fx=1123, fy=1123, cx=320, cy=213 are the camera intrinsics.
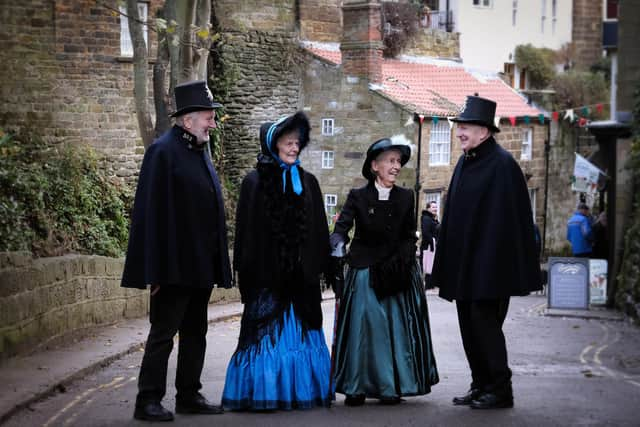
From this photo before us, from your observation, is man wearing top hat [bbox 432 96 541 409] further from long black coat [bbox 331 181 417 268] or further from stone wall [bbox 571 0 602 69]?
stone wall [bbox 571 0 602 69]

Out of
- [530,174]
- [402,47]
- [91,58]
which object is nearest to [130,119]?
[91,58]

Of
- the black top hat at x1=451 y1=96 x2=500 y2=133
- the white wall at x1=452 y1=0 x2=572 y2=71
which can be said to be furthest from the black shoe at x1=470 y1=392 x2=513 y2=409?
the white wall at x1=452 y1=0 x2=572 y2=71

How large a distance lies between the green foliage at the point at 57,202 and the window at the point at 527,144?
1530 centimetres

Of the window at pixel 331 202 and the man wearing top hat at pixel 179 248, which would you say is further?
the window at pixel 331 202

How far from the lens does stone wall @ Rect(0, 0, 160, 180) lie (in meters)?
24.7

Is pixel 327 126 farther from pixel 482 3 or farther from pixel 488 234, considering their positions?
pixel 488 234

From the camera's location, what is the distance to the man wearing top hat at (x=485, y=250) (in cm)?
798

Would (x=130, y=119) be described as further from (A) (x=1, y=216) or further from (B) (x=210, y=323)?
(A) (x=1, y=216)

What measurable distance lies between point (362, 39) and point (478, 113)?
21917 millimetres

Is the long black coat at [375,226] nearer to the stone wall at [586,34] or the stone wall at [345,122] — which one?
the stone wall at [345,122]

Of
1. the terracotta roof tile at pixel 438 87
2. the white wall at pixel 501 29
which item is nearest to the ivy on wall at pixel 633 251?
the terracotta roof tile at pixel 438 87

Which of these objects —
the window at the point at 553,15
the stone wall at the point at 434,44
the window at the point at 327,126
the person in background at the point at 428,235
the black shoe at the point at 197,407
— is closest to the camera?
the black shoe at the point at 197,407

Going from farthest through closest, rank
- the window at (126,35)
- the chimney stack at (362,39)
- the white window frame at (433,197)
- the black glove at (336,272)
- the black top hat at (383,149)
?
the white window frame at (433,197) < the chimney stack at (362,39) < the window at (126,35) < the black top hat at (383,149) < the black glove at (336,272)

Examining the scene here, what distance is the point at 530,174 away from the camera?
118 ft
